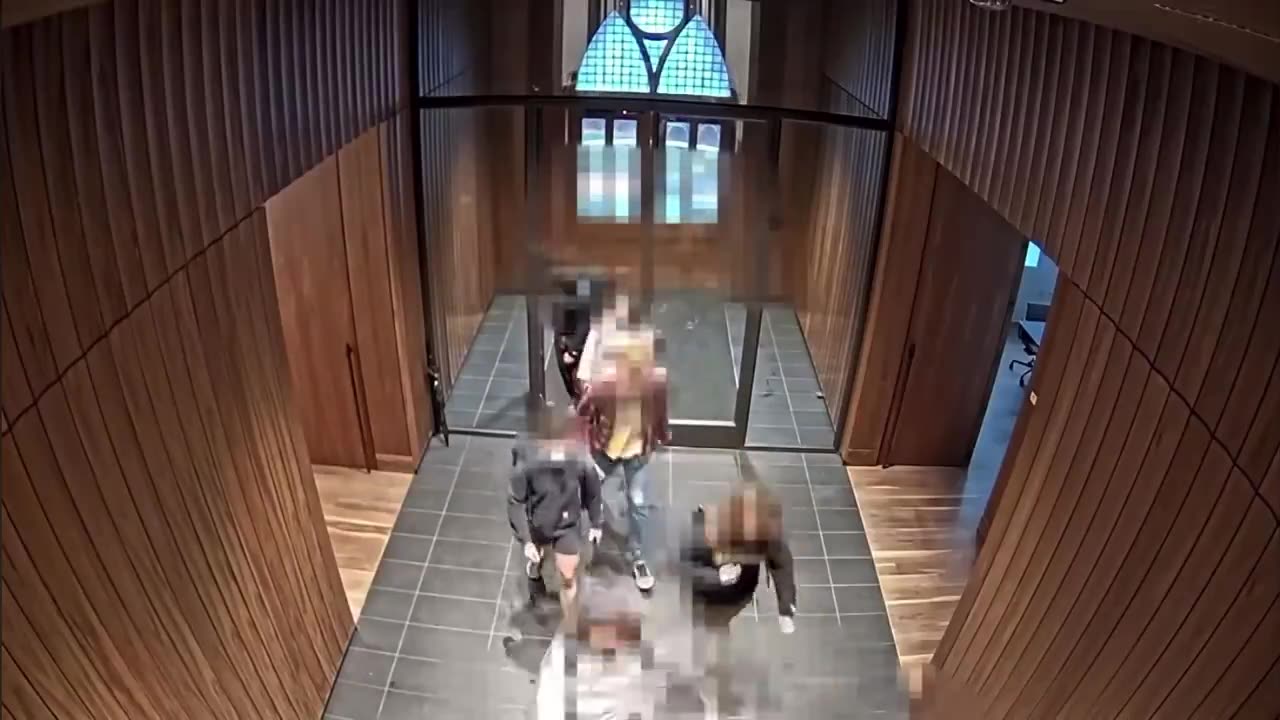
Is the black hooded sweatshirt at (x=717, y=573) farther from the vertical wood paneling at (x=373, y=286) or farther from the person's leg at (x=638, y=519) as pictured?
the vertical wood paneling at (x=373, y=286)

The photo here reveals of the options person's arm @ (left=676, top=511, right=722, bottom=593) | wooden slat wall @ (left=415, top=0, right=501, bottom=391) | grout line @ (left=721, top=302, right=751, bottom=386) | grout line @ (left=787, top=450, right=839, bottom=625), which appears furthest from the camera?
grout line @ (left=721, top=302, right=751, bottom=386)

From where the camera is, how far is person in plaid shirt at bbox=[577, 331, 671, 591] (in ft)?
15.5

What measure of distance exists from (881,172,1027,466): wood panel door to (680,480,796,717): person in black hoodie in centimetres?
191

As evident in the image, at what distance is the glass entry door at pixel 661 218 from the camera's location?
5715mm

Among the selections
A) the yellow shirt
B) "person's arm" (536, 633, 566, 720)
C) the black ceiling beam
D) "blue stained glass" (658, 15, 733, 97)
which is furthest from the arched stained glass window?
"person's arm" (536, 633, 566, 720)

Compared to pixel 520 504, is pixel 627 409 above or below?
above

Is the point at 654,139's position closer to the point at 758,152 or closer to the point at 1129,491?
the point at 758,152

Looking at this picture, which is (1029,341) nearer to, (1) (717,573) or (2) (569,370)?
(2) (569,370)

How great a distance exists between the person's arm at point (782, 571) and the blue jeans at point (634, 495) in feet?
3.35

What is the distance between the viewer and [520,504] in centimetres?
445

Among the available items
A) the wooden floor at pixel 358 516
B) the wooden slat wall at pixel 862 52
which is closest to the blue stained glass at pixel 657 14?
the wooden slat wall at pixel 862 52

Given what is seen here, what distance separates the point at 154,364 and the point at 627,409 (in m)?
2.39

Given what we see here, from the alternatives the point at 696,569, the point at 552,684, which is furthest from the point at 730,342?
the point at 552,684

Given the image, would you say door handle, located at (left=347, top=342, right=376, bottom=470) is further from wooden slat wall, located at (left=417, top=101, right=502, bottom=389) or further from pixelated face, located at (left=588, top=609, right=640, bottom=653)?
pixelated face, located at (left=588, top=609, right=640, bottom=653)
